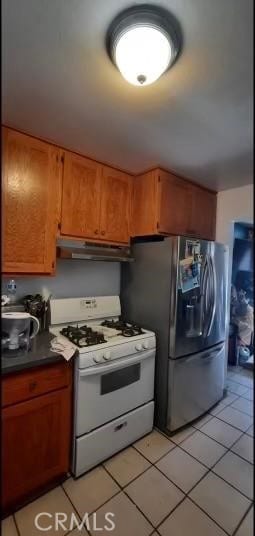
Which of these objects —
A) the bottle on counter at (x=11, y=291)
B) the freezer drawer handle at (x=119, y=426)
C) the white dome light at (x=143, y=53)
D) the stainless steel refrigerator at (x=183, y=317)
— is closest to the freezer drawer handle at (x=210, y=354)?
the stainless steel refrigerator at (x=183, y=317)

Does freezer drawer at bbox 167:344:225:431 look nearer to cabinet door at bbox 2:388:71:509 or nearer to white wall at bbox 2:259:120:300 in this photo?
cabinet door at bbox 2:388:71:509

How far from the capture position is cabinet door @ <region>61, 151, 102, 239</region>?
1550 mm

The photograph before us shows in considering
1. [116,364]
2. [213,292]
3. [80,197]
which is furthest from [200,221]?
[116,364]

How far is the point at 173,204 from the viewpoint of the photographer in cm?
180

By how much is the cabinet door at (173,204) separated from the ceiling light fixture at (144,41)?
37.0 inches

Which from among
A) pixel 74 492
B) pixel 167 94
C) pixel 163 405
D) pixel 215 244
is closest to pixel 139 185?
pixel 215 244

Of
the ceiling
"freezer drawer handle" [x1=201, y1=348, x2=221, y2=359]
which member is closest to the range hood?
the ceiling

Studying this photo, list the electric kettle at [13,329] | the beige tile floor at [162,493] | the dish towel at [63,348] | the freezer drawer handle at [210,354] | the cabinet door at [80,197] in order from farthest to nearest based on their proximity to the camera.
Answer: the freezer drawer handle at [210,354] < the cabinet door at [80,197] < the dish towel at [63,348] < the beige tile floor at [162,493] < the electric kettle at [13,329]

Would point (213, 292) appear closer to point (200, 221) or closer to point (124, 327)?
point (200, 221)

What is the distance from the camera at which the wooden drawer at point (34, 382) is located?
1.08 m

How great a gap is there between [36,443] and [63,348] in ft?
1.57

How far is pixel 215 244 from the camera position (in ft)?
5.33

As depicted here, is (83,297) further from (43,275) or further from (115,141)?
(115,141)

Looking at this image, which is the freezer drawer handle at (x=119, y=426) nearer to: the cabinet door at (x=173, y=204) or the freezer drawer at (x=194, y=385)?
the freezer drawer at (x=194, y=385)
